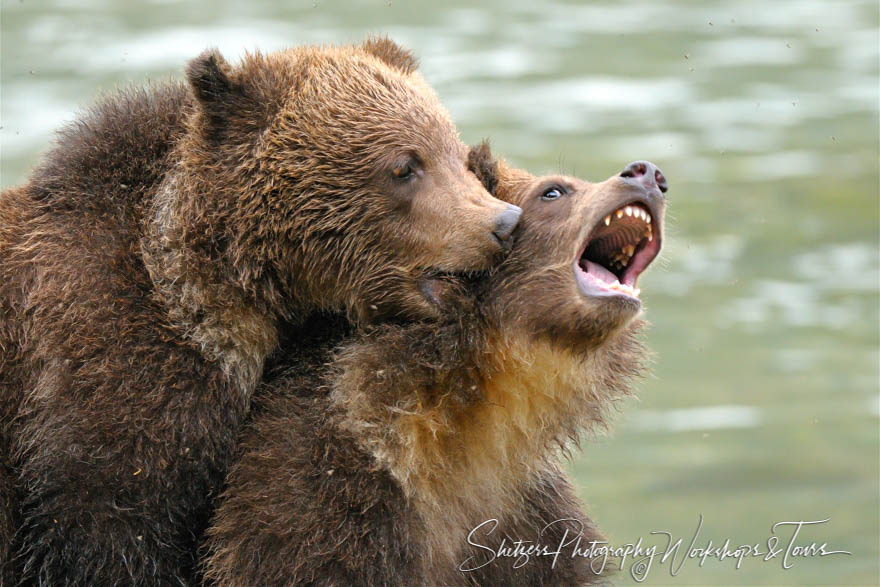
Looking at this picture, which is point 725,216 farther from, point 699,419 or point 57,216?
point 57,216

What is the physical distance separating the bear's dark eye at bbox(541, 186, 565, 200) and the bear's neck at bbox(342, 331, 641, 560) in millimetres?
739

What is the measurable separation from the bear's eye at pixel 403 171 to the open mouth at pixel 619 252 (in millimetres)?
894

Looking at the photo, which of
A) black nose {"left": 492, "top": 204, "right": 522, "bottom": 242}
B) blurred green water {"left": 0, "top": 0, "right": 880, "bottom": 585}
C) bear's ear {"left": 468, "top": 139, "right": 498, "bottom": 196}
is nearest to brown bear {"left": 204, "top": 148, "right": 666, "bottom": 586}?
black nose {"left": 492, "top": 204, "right": 522, "bottom": 242}

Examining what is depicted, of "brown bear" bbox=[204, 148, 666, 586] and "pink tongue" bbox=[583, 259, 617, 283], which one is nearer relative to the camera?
"brown bear" bbox=[204, 148, 666, 586]

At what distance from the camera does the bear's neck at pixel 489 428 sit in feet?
22.4

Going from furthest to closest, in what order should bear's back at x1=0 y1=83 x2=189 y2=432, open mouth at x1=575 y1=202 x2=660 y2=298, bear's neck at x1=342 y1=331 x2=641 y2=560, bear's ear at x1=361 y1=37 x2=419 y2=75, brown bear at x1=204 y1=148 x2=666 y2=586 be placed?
bear's ear at x1=361 y1=37 x2=419 y2=75
bear's back at x1=0 y1=83 x2=189 y2=432
open mouth at x1=575 y1=202 x2=660 y2=298
bear's neck at x1=342 y1=331 x2=641 y2=560
brown bear at x1=204 y1=148 x2=666 y2=586

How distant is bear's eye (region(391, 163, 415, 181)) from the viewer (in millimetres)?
7270

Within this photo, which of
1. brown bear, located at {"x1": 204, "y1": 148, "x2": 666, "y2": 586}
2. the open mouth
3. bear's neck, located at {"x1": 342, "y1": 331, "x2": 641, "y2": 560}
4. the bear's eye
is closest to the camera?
brown bear, located at {"x1": 204, "y1": 148, "x2": 666, "y2": 586}

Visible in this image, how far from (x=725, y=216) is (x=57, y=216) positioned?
1225cm

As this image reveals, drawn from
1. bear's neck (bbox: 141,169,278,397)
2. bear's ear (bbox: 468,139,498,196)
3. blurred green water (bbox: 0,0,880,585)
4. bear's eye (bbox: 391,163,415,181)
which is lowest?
blurred green water (bbox: 0,0,880,585)

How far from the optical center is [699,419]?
14.9m

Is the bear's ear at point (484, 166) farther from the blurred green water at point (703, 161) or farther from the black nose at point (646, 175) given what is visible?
the blurred green water at point (703, 161)

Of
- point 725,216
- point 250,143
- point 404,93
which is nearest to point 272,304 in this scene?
point 250,143

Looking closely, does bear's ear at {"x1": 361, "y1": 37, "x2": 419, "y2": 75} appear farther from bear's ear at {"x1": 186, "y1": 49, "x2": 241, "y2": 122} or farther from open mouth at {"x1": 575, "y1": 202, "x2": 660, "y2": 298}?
open mouth at {"x1": 575, "y1": 202, "x2": 660, "y2": 298}
